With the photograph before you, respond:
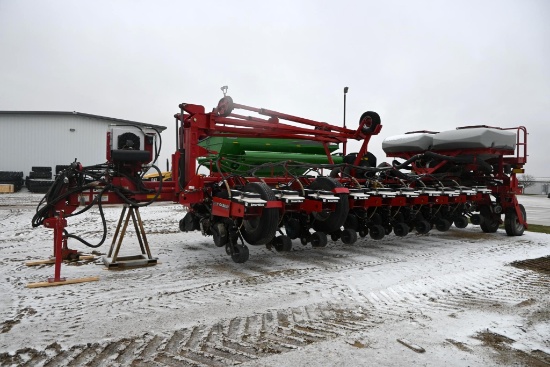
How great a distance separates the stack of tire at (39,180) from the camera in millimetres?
21375

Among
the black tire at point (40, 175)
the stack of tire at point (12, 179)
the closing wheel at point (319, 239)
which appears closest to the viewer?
the closing wheel at point (319, 239)

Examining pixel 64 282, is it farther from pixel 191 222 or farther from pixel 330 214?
pixel 330 214

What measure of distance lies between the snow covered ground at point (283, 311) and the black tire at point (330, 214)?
0.42 metres

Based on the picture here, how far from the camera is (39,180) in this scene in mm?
21828

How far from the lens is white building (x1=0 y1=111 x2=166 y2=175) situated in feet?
81.9

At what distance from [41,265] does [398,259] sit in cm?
455

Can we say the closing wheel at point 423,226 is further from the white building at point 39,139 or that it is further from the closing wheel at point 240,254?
the white building at point 39,139

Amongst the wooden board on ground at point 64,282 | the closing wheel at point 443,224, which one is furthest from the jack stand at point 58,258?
the closing wheel at point 443,224

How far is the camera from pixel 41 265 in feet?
16.1

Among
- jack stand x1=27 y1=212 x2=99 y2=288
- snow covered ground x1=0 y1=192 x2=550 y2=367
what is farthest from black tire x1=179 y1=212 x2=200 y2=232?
jack stand x1=27 y1=212 x2=99 y2=288

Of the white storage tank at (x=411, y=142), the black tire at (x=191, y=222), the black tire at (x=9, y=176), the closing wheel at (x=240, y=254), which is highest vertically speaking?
the white storage tank at (x=411, y=142)

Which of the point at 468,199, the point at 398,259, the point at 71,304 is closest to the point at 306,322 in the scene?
the point at 71,304

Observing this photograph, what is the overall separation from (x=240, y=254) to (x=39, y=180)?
20713 millimetres

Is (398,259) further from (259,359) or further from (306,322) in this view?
(259,359)
